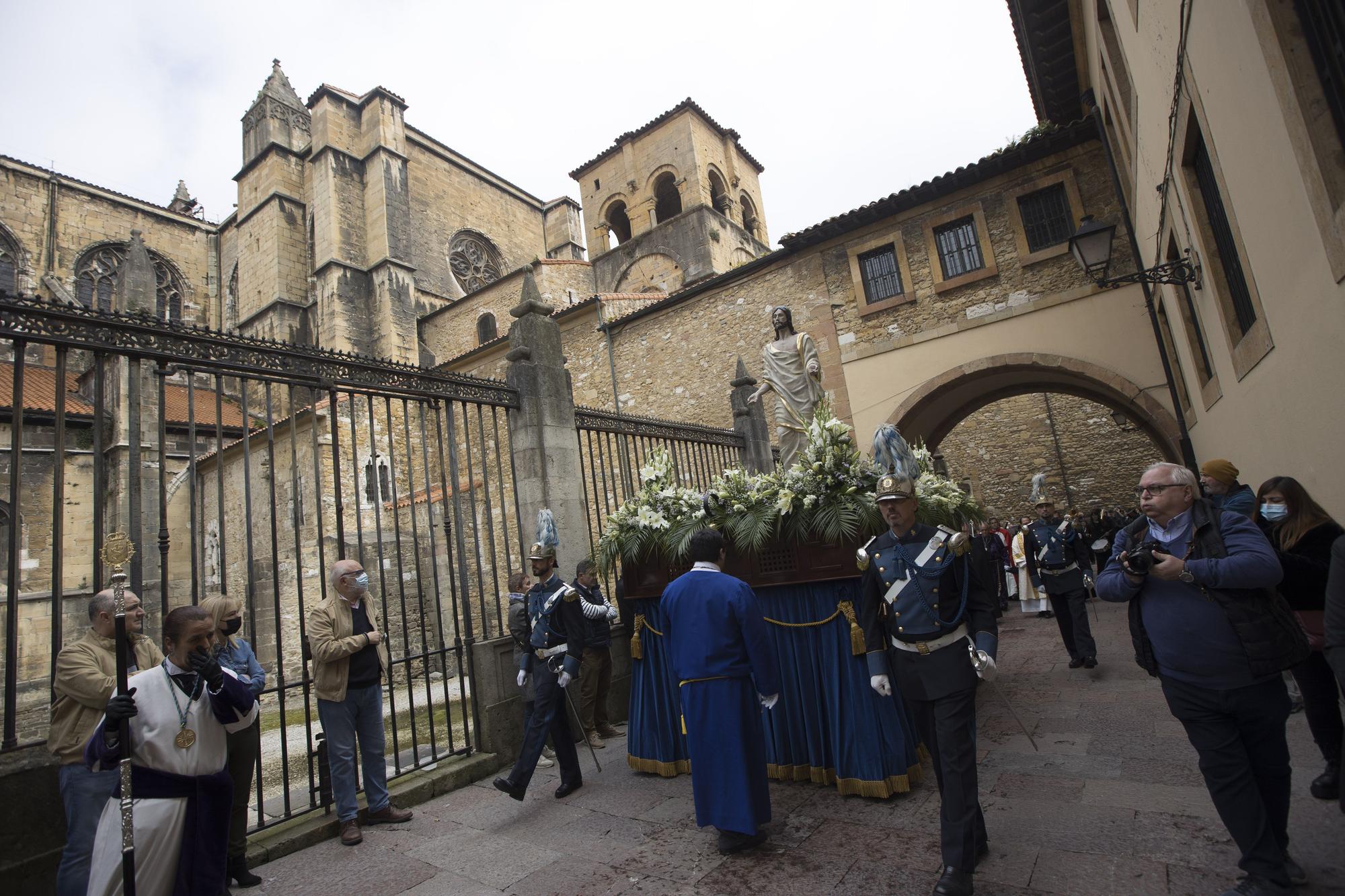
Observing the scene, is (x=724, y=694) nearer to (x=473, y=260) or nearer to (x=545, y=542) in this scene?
(x=545, y=542)

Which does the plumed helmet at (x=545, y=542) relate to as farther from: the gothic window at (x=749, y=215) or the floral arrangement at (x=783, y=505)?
the gothic window at (x=749, y=215)

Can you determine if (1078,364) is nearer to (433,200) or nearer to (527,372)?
(527,372)

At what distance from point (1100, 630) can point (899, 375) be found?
549 centimetres

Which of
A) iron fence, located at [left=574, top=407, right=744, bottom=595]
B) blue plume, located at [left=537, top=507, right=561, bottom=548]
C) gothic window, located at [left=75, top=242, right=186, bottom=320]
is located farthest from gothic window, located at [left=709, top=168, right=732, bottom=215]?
blue plume, located at [left=537, top=507, right=561, bottom=548]

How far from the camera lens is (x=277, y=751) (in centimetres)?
920

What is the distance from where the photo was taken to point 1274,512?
137 inches

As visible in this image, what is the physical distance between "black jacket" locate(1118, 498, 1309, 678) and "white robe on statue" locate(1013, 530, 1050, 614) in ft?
32.9

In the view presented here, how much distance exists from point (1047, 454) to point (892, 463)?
60.2ft

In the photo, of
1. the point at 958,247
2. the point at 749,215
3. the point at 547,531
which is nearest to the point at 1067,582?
the point at 547,531

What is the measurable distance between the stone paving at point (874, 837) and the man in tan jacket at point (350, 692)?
22 cm

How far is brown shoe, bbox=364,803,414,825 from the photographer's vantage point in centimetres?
457

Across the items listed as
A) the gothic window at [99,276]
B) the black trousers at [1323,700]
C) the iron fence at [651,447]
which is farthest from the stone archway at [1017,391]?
the gothic window at [99,276]

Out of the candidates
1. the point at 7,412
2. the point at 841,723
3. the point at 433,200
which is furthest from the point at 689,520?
the point at 433,200

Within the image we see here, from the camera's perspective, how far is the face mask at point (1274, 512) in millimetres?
3443
